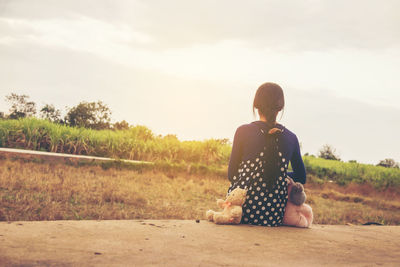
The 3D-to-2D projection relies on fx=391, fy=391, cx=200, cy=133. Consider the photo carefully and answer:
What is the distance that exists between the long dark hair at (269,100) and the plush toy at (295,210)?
2.21ft

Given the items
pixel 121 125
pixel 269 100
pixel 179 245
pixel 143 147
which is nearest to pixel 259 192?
pixel 269 100

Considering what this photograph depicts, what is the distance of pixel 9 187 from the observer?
571cm

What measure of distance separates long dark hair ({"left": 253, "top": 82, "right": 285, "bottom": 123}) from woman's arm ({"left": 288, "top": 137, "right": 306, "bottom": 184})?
0.40m

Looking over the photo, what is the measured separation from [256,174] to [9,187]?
401cm

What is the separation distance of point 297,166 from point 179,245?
5.14 ft

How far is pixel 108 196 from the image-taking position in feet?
18.6

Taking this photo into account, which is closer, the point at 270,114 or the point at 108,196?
the point at 270,114

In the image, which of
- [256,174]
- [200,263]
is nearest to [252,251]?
[200,263]

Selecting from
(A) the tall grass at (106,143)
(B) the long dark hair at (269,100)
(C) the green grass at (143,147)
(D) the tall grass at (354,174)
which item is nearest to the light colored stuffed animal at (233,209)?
(B) the long dark hair at (269,100)

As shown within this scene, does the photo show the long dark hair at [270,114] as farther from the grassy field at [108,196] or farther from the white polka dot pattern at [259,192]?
the grassy field at [108,196]

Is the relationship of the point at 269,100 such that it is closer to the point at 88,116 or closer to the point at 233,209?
the point at 233,209

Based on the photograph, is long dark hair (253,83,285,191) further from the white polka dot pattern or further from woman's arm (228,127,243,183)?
woman's arm (228,127,243,183)

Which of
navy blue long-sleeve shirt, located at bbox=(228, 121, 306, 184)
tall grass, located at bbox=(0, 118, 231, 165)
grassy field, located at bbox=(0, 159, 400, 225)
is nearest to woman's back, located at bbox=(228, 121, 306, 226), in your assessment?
navy blue long-sleeve shirt, located at bbox=(228, 121, 306, 184)

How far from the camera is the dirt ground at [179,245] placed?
7.02 feet
